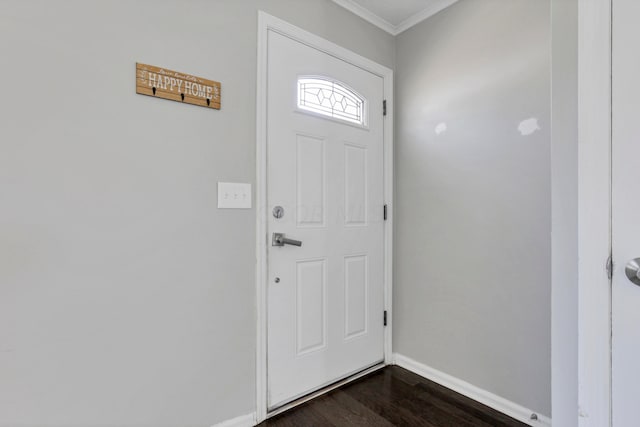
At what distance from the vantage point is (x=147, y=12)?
135cm

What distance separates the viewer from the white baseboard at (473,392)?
167 centimetres

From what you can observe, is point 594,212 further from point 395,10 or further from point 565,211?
Answer: point 395,10

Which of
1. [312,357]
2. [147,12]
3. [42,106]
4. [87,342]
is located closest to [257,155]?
[147,12]

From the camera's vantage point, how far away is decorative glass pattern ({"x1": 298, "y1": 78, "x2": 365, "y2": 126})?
1.90 meters

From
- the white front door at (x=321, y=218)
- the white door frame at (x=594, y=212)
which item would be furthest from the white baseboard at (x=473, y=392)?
the white door frame at (x=594, y=212)

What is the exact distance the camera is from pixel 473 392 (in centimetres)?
190

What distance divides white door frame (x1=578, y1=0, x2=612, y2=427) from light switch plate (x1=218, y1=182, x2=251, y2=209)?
135cm

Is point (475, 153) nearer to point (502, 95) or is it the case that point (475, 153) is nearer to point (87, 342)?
point (502, 95)

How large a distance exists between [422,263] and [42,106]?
214 cm

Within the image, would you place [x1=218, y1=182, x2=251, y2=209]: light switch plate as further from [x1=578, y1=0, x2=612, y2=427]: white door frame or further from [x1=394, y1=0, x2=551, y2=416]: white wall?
[x1=578, y1=0, x2=612, y2=427]: white door frame

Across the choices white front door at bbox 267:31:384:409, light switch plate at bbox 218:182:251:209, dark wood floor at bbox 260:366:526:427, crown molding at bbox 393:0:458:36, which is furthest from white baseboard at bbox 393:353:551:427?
crown molding at bbox 393:0:458:36

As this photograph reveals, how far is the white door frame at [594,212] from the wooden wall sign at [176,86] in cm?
142

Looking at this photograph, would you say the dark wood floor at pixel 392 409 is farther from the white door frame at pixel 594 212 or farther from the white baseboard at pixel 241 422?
the white door frame at pixel 594 212

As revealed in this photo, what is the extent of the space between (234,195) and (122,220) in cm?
49
